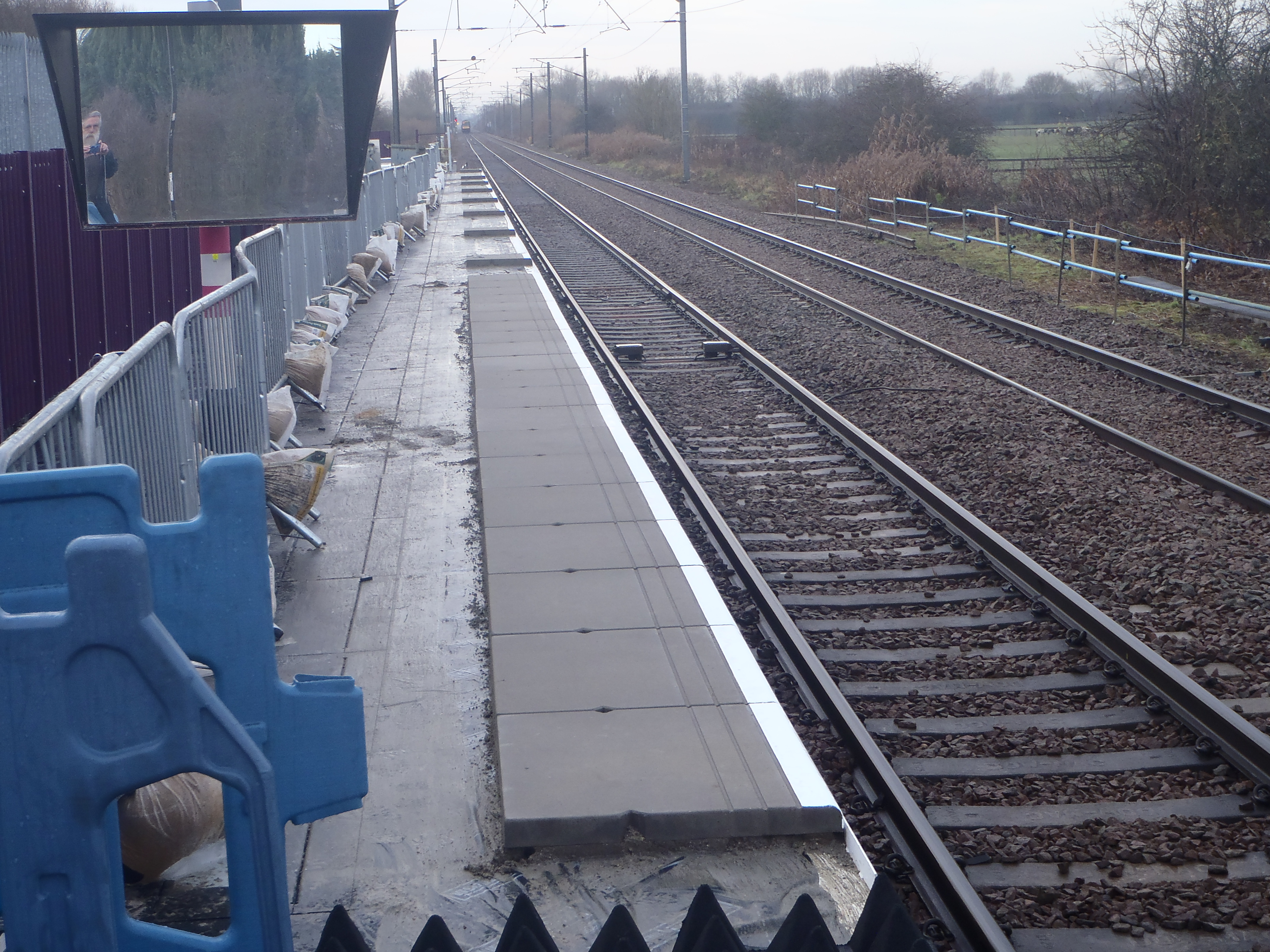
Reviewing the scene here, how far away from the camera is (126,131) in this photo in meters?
6.00

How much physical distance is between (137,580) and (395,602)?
391cm

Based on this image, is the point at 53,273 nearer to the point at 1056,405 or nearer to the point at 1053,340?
the point at 1056,405

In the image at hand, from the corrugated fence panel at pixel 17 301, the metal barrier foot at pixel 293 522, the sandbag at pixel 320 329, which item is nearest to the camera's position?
the metal barrier foot at pixel 293 522

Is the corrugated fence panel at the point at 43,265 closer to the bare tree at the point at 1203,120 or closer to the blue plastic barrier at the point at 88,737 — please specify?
the blue plastic barrier at the point at 88,737

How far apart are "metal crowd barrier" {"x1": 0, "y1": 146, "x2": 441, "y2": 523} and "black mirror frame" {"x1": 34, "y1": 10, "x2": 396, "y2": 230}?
799 mm

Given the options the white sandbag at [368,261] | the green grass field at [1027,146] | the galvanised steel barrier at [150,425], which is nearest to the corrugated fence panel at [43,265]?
the galvanised steel barrier at [150,425]

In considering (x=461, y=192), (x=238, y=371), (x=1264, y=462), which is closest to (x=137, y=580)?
(x=238, y=371)

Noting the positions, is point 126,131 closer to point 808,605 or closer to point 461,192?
point 808,605

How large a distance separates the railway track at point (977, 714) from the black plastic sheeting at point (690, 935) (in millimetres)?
981

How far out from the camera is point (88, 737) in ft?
8.07

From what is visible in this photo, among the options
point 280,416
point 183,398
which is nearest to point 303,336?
point 280,416

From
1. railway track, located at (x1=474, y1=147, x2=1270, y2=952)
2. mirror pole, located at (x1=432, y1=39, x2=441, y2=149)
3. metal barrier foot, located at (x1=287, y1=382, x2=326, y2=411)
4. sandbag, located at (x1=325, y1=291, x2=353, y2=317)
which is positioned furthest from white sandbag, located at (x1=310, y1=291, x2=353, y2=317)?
mirror pole, located at (x1=432, y1=39, x2=441, y2=149)

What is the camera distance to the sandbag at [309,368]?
10.8 m

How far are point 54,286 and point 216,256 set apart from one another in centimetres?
374
